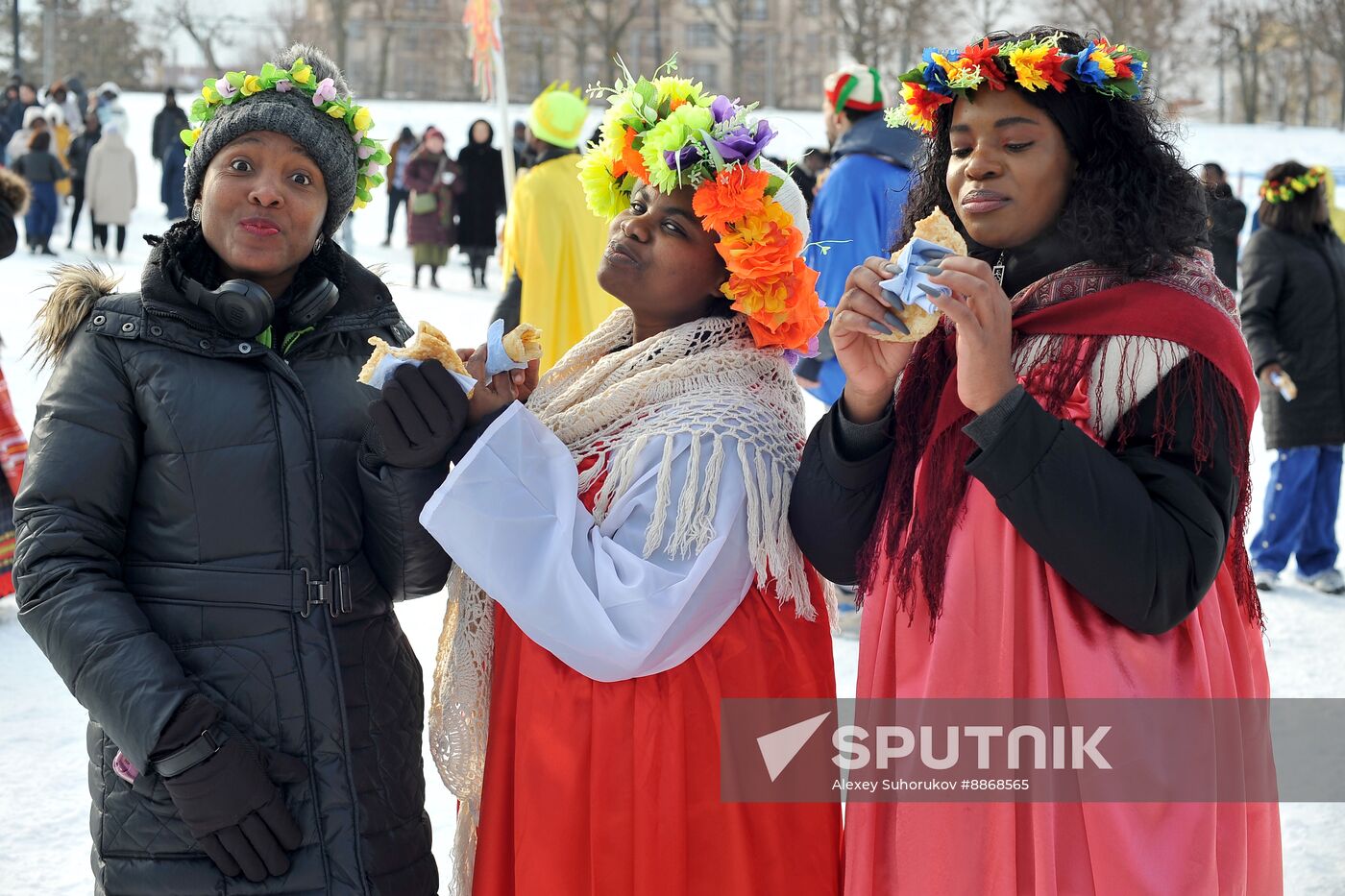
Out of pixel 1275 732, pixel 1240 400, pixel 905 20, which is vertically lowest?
pixel 1275 732

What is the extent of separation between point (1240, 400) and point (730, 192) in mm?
975

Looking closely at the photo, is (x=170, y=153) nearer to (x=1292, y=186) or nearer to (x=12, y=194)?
(x=12, y=194)

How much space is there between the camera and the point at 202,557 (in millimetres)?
2203

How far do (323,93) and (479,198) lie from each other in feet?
47.3

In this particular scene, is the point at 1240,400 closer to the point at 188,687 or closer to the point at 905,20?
the point at 188,687

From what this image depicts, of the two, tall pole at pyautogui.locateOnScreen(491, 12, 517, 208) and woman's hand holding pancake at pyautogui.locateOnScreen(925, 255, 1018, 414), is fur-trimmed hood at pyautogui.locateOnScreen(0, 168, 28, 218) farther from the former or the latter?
woman's hand holding pancake at pyautogui.locateOnScreen(925, 255, 1018, 414)

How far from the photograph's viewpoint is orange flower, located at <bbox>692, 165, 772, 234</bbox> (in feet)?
8.05

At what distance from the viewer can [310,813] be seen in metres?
2.22

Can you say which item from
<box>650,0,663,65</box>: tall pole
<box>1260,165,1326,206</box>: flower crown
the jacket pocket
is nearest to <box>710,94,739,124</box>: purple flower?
the jacket pocket

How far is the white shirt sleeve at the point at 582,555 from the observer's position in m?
2.20

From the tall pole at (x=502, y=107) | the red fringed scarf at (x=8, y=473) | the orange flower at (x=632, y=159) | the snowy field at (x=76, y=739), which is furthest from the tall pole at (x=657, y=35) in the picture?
the orange flower at (x=632, y=159)

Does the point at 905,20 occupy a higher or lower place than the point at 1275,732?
higher

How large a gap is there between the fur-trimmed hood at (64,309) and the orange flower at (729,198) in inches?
42.6

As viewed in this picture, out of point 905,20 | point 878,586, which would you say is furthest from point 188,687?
point 905,20
